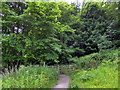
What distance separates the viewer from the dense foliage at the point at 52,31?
16.8 ft

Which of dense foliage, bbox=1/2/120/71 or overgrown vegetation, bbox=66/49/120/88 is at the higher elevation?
dense foliage, bbox=1/2/120/71

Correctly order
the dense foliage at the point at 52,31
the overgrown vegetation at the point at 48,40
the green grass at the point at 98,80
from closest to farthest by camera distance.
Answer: the green grass at the point at 98,80
the overgrown vegetation at the point at 48,40
the dense foliage at the point at 52,31

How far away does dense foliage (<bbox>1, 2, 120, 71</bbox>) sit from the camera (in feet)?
16.8

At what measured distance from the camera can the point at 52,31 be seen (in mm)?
6008

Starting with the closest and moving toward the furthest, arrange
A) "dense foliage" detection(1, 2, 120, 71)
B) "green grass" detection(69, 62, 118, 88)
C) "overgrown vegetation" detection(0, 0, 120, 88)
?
"green grass" detection(69, 62, 118, 88)
"overgrown vegetation" detection(0, 0, 120, 88)
"dense foliage" detection(1, 2, 120, 71)

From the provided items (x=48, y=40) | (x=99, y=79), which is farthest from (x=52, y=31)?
(x=99, y=79)

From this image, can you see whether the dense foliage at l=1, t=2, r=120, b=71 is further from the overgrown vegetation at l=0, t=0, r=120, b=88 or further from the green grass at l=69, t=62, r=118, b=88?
the green grass at l=69, t=62, r=118, b=88

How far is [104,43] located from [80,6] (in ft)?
19.9

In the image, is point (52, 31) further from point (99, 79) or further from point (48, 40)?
point (99, 79)

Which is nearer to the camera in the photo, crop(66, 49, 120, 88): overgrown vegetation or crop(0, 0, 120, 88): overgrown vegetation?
crop(66, 49, 120, 88): overgrown vegetation

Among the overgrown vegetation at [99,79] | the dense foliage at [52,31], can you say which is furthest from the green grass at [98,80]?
the dense foliage at [52,31]

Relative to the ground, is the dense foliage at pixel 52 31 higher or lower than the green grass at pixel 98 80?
higher

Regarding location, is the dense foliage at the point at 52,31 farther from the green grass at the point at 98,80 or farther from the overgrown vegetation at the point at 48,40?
the green grass at the point at 98,80

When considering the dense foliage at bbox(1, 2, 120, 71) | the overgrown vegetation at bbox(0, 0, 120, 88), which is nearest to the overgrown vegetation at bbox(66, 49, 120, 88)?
the overgrown vegetation at bbox(0, 0, 120, 88)
